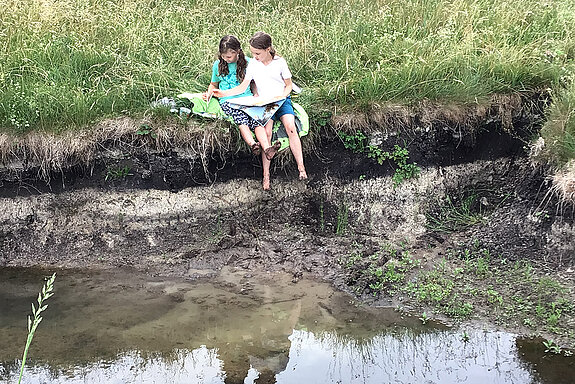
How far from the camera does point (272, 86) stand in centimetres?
598

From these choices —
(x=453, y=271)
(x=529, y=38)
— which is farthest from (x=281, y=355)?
(x=529, y=38)

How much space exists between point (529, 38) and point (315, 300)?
398cm

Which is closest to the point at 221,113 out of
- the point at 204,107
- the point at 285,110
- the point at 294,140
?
the point at 204,107

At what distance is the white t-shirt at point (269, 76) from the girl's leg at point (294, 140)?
27 centimetres

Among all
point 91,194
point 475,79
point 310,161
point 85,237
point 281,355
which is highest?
point 475,79

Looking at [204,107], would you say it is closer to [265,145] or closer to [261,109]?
[261,109]

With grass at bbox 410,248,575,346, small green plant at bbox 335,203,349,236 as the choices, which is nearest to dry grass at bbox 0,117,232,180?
A: small green plant at bbox 335,203,349,236

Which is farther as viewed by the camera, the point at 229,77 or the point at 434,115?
the point at 434,115

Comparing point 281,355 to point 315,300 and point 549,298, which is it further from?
point 549,298

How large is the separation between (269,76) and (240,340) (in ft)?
8.56

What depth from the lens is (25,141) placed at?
600 cm

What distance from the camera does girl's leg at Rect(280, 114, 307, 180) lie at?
19.4 feet

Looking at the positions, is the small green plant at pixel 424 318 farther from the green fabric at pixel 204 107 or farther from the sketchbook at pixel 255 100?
the green fabric at pixel 204 107

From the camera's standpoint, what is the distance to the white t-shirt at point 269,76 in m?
5.97
